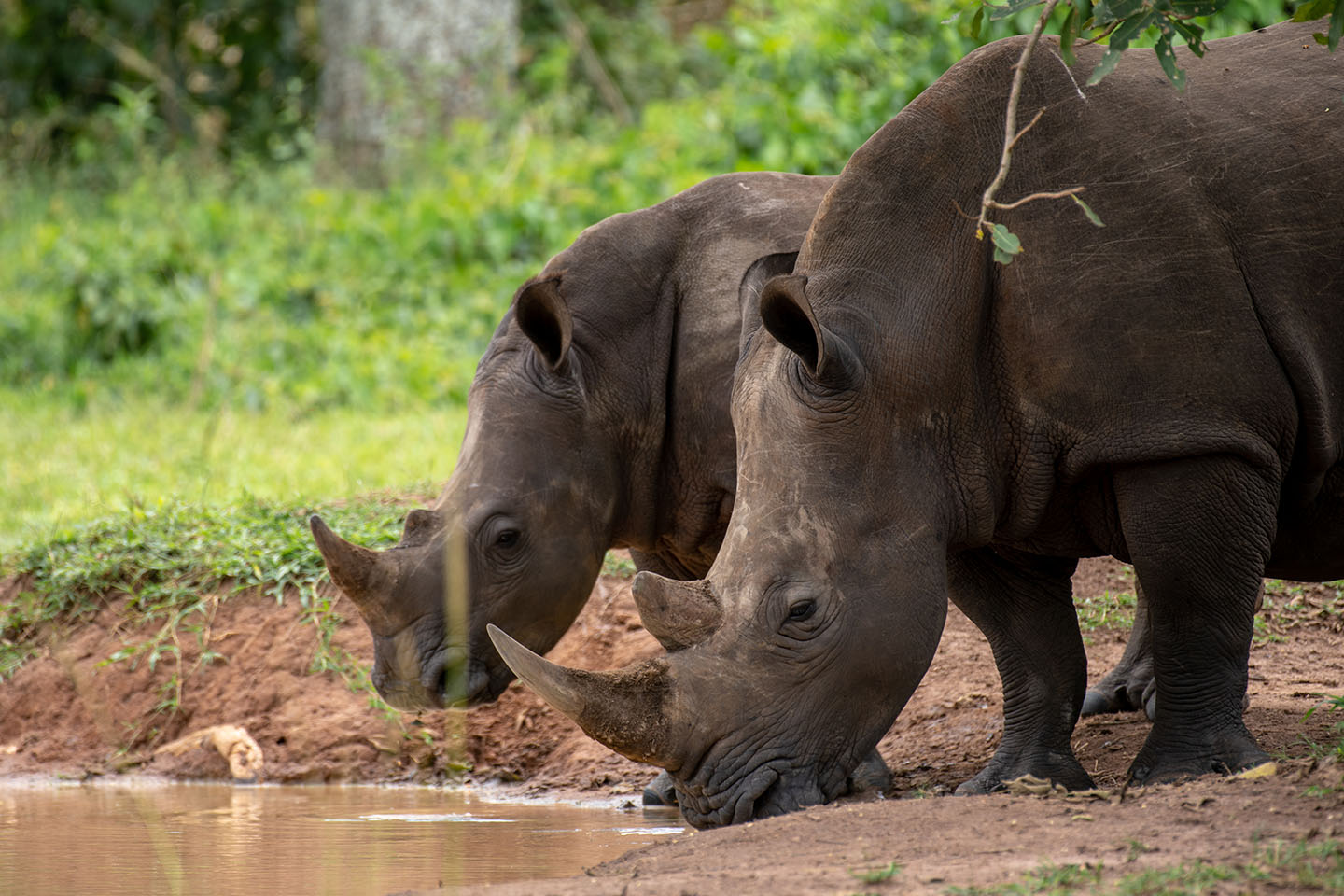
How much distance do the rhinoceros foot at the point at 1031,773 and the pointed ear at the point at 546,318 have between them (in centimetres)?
165

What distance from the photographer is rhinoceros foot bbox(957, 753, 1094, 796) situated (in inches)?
168

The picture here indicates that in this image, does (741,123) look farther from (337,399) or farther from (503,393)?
(503,393)

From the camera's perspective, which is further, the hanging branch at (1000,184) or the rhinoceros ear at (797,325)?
the rhinoceros ear at (797,325)

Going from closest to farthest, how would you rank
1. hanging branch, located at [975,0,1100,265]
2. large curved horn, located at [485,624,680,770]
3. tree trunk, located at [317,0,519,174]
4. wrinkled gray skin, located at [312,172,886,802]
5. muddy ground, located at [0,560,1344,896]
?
1. hanging branch, located at [975,0,1100,265]
2. muddy ground, located at [0,560,1344,896]
3. large curved horn, located at [485,624,680,770]
4. wrinkled gray skin, located at [312,172,886,802]
5. tree trunk, located at [317,0,519,174]

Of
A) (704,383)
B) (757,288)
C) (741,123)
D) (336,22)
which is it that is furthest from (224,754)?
(336,22)

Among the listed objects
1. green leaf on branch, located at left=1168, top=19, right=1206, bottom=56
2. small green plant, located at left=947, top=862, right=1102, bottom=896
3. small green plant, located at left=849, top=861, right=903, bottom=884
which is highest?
green leaf on branch, located at left=1168, top=19, right=1206, bottom=56

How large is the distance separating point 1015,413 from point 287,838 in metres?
2.22

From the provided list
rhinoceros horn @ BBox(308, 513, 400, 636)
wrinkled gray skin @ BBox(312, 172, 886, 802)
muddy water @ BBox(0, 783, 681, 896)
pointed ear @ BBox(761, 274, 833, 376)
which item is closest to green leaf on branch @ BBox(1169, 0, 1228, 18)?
pointed ear @ BBox(761, 274, 833, 376)

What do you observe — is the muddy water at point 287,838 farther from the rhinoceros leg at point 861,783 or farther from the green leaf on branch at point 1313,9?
the green leaf on branch at point 1313,9

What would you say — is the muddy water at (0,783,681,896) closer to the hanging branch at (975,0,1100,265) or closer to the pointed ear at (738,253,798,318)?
the pointed ear at (738,253,798,318)

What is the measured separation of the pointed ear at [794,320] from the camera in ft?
12.2

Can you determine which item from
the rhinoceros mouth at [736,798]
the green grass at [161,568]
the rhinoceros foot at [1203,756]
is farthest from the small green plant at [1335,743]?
the green grass at [161,568]

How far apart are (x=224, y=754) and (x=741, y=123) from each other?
5559 millimetres

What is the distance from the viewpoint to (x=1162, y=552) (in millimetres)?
3812
